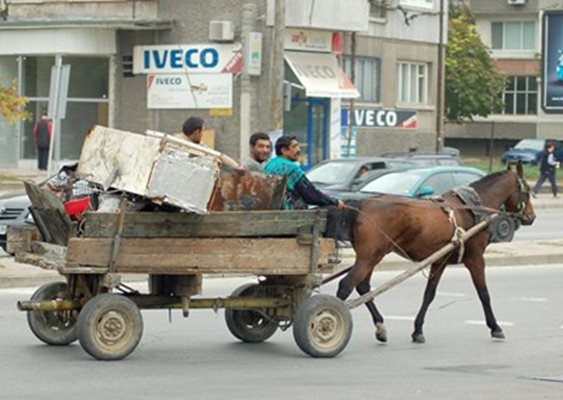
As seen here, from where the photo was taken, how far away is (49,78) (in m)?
50.5

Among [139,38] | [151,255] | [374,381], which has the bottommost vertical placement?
[374,381]

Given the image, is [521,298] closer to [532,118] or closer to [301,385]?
[301,385]

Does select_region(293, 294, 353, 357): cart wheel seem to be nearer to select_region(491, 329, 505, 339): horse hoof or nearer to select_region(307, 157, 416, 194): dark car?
select_region(491, 329, 505, 339): horse hoof

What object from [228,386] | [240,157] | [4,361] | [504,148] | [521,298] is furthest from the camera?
[504,148]

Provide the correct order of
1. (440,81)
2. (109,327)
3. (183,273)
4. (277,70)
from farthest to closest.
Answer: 1. (440,81)
2. (277,70)
3. (183,273)
4. (109,327)

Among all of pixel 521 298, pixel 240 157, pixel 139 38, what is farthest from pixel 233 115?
pixel 521 298

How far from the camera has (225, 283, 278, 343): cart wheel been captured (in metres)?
15.4

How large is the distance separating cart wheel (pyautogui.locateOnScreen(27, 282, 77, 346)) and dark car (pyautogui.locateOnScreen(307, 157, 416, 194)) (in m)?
15.1

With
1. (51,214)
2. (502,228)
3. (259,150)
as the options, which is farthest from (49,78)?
(51,214)

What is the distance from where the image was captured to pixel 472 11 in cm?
8662

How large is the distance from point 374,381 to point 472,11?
74947mm

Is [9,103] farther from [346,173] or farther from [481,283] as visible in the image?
[481,283]

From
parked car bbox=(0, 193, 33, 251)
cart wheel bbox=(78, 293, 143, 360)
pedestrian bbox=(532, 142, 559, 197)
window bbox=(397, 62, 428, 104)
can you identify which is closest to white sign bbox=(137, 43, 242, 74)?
window bbox=(397, 62, 428, 104)

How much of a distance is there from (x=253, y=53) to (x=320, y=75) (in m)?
3.88
